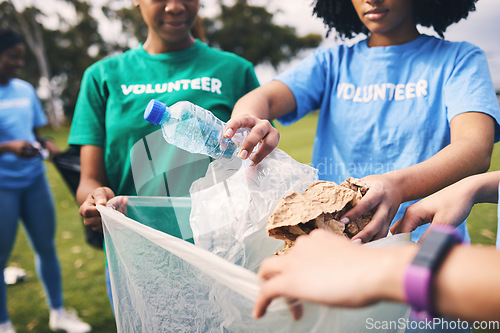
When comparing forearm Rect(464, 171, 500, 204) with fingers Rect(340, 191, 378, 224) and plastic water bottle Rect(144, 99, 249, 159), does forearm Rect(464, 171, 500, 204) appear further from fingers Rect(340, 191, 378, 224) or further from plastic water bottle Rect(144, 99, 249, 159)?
plastic water bottle Rect(144, 99, 249, 159)

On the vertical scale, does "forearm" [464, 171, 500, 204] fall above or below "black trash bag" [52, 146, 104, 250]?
above

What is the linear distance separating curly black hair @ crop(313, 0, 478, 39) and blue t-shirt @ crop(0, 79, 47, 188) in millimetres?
2638

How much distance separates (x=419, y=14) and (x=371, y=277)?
1368mm

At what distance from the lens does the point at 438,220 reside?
1019 mm

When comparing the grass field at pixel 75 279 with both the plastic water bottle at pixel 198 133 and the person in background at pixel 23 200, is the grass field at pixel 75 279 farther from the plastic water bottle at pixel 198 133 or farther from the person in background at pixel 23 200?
the plastic water bottle at pixel 198 133

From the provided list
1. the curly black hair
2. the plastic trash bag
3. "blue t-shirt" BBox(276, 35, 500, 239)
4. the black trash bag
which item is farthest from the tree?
the plastic trash bag

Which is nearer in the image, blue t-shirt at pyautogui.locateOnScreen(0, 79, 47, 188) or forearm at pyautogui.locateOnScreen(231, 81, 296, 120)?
forearm at pyautogui.locateOnScreen(231, 81, 296, 120)

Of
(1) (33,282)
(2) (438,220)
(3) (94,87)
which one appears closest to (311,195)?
(2) (438,220)

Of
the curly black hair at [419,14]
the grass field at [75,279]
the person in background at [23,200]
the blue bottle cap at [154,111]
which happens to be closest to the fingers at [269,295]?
the blue bottle cap at [154,111]

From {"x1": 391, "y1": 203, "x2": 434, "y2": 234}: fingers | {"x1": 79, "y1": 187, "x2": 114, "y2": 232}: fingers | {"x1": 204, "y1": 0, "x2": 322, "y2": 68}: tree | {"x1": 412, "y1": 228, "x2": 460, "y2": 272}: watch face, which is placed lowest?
{"x1": 204, "y1": 0, "x2": 322, "y2": 68}: tree

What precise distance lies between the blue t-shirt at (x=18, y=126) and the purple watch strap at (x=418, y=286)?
3225 millimetres

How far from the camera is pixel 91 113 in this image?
1.63 m

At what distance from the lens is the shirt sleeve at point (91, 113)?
5.32ft

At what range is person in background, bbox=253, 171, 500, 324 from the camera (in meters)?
0.52
